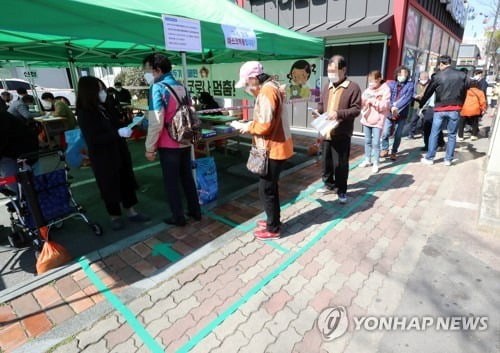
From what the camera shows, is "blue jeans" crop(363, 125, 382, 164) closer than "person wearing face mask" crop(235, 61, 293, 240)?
No

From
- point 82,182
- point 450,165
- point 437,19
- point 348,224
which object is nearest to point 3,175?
point 82,182

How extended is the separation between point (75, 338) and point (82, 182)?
12.2ft

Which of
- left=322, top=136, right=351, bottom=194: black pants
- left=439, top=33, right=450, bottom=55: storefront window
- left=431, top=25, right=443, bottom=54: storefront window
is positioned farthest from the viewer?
left=439, top=33, right=450, bottom=55: storefront window

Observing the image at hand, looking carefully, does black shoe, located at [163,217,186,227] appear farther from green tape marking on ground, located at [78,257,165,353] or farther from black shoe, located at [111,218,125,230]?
green tape marking on ground, located at [78,257,165,353]

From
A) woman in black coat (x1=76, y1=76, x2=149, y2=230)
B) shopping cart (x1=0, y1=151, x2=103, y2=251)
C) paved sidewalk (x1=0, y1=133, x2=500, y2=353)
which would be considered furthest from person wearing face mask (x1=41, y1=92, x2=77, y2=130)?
paved sidewalk (x1=0, y1=133, x2=500, y2=353)

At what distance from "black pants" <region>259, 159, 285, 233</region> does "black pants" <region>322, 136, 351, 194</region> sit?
1.17 meters

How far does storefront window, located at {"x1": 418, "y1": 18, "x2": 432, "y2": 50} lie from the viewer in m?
9.00

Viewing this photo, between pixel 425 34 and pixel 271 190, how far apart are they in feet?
32.4

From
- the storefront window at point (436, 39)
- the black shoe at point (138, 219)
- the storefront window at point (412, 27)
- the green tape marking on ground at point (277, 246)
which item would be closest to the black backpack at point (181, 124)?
the black shoe at point (138, 219)

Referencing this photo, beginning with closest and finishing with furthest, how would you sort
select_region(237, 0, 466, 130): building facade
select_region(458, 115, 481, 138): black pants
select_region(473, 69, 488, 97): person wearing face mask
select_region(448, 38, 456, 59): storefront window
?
select_region(237, 0, 466, 130): building facade, select_region(458, 115, 481, 138): black pants, select_region(473, 69, 488, 97): person wearing face mask, select_region(448, 38, 456, 59): storefront window

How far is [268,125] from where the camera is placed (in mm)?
2639

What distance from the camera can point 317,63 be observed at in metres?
5.88

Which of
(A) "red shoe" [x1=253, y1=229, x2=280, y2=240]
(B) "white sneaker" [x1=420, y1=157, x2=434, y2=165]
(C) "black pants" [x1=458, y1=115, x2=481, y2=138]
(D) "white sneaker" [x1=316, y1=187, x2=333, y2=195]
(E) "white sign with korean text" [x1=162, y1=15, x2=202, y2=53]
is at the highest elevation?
(E) "white sign with korean text" [x1=162, y1=15, x2=202, y2=53]

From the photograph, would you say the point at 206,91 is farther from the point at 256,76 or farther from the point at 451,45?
the point at 451,45
